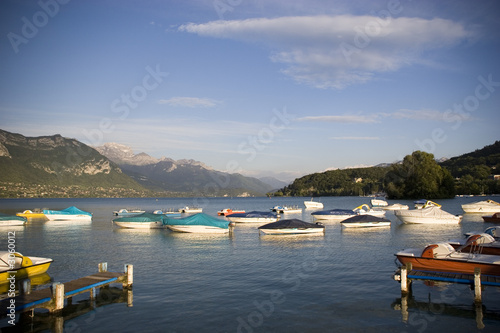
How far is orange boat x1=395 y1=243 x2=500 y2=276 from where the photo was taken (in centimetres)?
2253

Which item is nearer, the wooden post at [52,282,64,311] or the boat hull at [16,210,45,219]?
the wooden post at [52,282,64,311]

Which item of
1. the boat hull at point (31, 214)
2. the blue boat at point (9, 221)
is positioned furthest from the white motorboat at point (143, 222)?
the boat hull at point (31, 214)

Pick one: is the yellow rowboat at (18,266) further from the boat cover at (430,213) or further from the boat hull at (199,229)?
the boat cover at (430,213)

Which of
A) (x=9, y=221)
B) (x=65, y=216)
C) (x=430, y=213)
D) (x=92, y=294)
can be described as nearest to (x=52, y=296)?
(x=92, y=294)

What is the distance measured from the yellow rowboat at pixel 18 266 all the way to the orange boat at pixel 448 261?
23.1 m

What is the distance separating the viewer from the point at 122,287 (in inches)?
931

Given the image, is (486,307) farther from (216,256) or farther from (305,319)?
(216,256)

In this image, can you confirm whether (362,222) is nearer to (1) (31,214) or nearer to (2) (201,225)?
(2) (201,225)

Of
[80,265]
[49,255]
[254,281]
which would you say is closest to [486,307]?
[254,281]

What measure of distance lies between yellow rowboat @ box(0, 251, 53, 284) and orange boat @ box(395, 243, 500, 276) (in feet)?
75.8

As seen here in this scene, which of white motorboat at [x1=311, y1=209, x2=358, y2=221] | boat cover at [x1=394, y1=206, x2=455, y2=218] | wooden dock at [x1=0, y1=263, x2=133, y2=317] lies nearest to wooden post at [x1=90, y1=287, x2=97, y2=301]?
wooden dock at [x1=0, y1=263, x2=133, y2=317]

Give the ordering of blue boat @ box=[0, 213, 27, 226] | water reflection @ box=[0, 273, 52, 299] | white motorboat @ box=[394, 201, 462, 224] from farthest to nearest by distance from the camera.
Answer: blue boat @ box=[0, 213, 27, 226] < white motorboat @ box=[394, 201, 462, 224] < water reflection @ box=[0, 273, 52, 299]

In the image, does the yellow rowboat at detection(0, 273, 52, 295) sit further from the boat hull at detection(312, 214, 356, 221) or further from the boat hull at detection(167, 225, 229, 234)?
the boat hull at detection(312, 214, 356, 221)

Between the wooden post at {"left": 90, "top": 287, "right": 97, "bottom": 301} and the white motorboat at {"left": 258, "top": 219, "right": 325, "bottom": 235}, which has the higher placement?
the white motorboat at {"left": 258, "top": 219, "right": 325, "bottom": 235}
